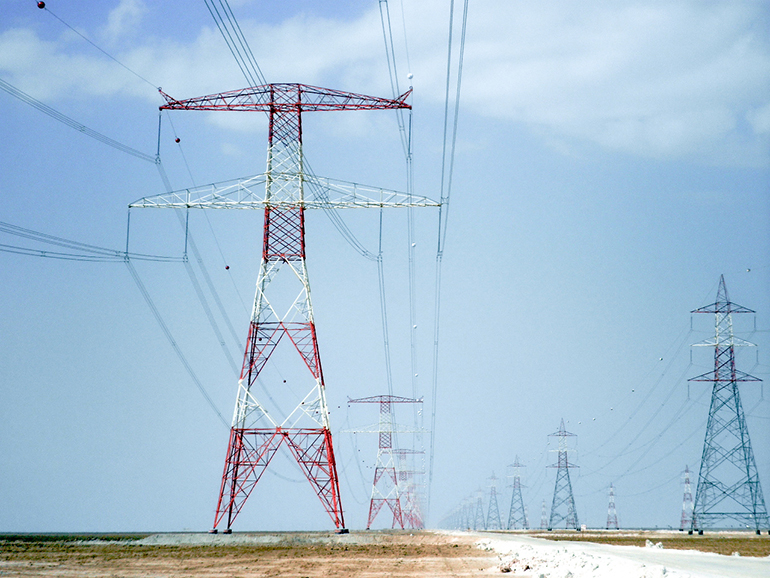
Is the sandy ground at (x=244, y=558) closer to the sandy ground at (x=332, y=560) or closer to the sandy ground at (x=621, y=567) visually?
the sandy ground at (x=332, y=560)

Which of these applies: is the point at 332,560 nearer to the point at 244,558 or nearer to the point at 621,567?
the point at 244,558

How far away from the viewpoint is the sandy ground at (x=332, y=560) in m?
24.0

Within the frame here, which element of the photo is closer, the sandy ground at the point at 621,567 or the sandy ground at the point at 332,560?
the sandy ground at the point at 621,567

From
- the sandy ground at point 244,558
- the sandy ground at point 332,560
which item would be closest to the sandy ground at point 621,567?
the sandy ground at point 332,560

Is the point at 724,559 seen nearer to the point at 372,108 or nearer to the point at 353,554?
the point at 353,554

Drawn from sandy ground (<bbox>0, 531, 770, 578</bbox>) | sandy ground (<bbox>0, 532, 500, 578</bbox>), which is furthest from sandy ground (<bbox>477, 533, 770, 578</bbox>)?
sandy ground (<bbox>0, 532, 500, 578</bbox>)

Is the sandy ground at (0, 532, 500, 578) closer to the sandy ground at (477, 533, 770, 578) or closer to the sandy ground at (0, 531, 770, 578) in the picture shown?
the sandy ground at (0, 531, 770, 578)

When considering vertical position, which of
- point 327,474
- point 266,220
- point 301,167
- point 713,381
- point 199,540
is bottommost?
point 199,540

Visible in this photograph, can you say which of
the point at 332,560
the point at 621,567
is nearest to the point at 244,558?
the point at 332,560

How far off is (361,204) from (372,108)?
5138 millimetres

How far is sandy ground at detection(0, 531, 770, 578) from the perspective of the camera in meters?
24.0

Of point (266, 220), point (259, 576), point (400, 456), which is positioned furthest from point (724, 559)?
point (400, 456)

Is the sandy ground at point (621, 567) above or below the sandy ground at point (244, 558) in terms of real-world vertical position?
above

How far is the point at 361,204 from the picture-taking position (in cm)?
4475
